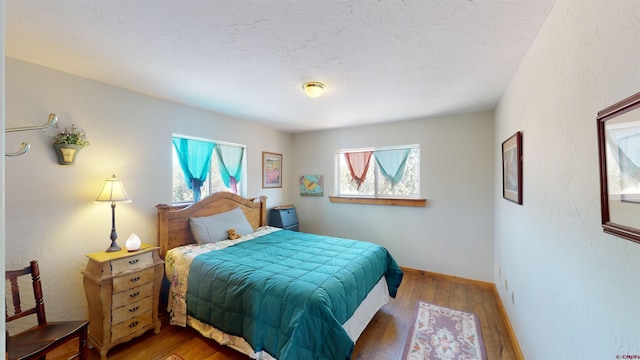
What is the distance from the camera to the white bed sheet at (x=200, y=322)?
190 cm

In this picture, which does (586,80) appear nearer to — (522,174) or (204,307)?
(522,174)

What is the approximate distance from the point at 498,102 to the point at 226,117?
347 centimetres

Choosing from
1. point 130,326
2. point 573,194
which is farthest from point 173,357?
point 573,194

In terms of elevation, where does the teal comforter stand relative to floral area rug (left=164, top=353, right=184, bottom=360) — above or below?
above

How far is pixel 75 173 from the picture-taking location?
2.08 m

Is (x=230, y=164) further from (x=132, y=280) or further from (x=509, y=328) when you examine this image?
(x=509, y=328)

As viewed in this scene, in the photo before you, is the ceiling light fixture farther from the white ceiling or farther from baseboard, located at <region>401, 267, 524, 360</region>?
baseboard, located at <region>401, 267, 524, 360</region>

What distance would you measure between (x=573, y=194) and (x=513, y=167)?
1.09 metres

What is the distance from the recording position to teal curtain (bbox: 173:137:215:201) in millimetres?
3010

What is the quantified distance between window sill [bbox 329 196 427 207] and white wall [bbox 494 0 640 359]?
1.67 m

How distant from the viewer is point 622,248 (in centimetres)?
77

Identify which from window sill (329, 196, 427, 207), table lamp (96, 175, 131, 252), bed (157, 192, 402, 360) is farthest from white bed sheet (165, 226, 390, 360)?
window sill (329, 196, 427, 207)

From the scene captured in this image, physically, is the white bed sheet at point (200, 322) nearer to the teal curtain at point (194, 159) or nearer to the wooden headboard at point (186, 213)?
the wooden headboard at point (186, 213)

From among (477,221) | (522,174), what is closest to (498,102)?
(522,174)
